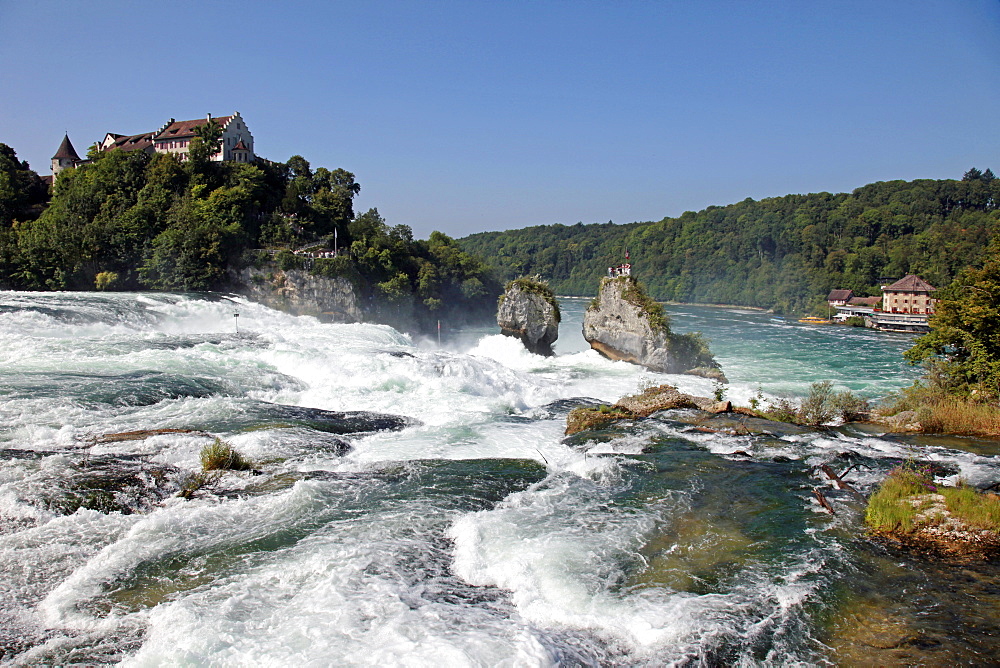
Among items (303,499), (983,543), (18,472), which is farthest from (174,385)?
(983,543)

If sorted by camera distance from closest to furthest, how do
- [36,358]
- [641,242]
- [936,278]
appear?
1. [36,358]
2. [936,278]
3. [641,242]

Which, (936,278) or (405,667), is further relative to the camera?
(936,278)

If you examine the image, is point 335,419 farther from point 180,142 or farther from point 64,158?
point 64,158

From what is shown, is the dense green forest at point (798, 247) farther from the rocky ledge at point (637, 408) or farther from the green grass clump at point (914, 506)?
the green grass clump at point (914, 506)

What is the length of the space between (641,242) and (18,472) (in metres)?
152

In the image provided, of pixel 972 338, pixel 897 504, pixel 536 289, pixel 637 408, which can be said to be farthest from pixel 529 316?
pixel 897 504

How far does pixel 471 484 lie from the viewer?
445 inches

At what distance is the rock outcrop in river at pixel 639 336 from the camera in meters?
32.2

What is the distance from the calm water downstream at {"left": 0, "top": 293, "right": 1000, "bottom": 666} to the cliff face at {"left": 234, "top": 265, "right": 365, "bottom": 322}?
30276mm

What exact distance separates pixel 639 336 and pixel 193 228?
34.9 metres

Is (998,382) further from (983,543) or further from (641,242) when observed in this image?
(641,242)

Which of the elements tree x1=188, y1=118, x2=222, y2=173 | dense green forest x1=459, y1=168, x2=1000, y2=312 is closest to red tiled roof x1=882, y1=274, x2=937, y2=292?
dense green forest x1=459, y1=168, x2=1000, y2=312

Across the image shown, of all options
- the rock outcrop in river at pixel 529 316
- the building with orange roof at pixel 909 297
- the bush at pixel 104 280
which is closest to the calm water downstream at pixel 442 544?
the rock outcrop in river at pixel 529 316

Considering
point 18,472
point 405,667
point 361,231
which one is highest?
point 361,231
